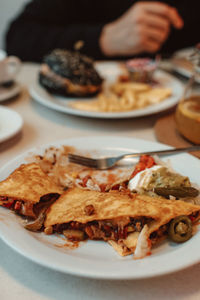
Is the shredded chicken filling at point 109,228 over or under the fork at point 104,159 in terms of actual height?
over

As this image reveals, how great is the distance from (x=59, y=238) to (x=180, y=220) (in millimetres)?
315

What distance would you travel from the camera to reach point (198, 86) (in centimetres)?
133

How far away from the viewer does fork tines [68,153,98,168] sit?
1135 millimetres

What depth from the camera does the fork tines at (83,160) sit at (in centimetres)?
113

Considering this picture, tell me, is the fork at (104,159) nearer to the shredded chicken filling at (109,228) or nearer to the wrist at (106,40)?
the shredded chicken filling at (109,228)

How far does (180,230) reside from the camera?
2.48ft

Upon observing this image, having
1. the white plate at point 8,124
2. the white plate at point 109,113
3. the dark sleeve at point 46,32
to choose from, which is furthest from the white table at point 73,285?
the dark sleeve at point 46,32

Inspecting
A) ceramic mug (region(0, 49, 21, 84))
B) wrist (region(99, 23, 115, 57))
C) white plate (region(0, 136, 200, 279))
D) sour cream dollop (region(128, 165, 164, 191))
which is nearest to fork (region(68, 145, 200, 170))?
sour cream dollop (region(128, 165, 164, 191))

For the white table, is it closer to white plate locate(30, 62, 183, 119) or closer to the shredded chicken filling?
the shredded chicken filling

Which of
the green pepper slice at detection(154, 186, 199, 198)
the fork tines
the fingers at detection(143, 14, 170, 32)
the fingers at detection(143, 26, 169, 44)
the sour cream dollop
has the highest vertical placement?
the fingers at detection(143, 14, 170, 32)

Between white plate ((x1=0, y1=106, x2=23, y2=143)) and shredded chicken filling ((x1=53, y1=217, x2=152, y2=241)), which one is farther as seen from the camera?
white plate ((x1=0, y1=106, x2=23, y2=143))

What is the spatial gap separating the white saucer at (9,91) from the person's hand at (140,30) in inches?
42.8

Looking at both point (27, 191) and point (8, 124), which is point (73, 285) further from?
point (8, 124)

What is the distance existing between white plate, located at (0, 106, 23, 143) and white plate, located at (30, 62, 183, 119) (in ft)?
0.67
